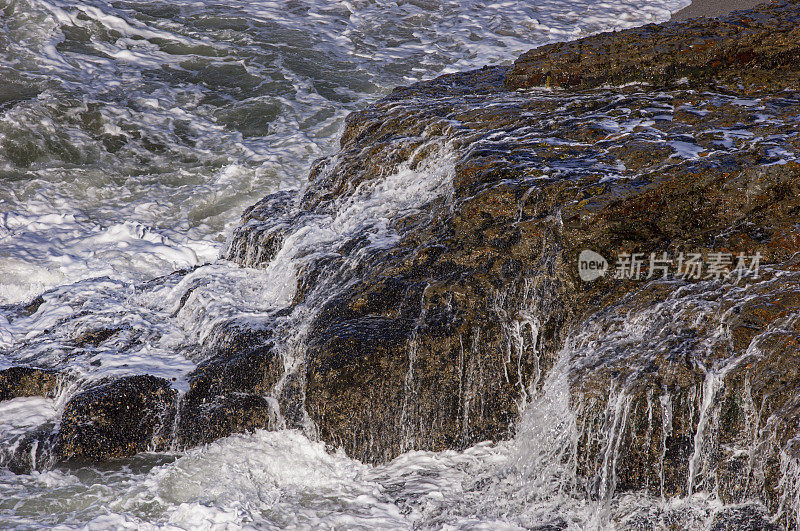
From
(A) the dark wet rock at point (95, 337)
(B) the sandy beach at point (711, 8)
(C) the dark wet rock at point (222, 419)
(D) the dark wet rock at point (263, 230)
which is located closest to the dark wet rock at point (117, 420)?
(C) the dark wet rock at point (222, 419)

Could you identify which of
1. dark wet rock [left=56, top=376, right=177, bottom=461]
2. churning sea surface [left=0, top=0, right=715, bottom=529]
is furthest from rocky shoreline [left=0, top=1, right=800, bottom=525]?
churning sea surface [left=0, top=0, right=715, bottom=529]

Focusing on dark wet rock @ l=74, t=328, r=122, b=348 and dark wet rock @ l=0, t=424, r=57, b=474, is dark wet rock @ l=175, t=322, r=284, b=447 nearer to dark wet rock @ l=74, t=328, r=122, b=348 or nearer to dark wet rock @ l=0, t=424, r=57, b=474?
dark wet rock @ l=0, t=424, r=57, b=474

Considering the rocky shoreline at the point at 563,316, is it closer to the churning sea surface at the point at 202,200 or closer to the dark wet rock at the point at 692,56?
the dark wet rock at the point at 692,56

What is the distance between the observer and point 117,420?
414 centimetres

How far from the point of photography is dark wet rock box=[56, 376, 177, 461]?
13.3 ft

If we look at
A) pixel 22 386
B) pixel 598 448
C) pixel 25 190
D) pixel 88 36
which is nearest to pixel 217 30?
pixel 88 36

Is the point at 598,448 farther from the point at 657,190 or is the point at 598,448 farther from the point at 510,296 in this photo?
the point at 657,190

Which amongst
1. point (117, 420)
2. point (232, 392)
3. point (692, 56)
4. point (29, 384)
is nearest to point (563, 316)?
point (232, 392)

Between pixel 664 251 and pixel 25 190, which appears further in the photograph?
pixel 25 190

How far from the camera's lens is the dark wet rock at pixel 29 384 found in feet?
14.6

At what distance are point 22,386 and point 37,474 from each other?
82 cm

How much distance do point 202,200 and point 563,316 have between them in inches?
223

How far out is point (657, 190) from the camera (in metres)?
3.95

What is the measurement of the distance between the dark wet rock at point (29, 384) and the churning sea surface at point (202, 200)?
0.09 metres
